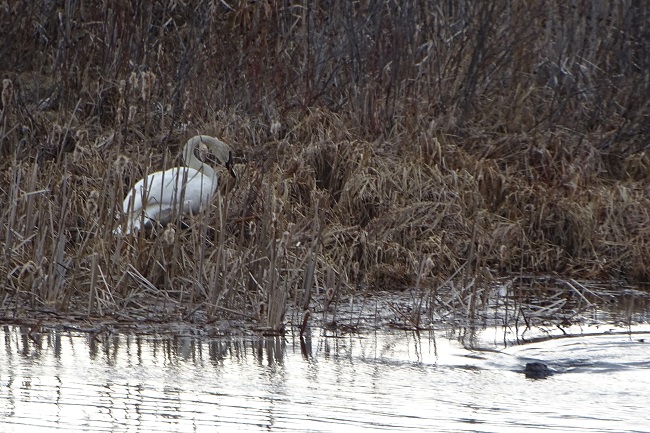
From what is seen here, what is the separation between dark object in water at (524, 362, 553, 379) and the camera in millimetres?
4477

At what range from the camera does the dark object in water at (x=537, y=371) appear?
4.48 m

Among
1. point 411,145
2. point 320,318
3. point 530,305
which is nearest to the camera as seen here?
point 320,318

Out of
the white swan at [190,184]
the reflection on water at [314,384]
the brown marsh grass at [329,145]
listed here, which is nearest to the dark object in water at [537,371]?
the reflection on water at [314,384]

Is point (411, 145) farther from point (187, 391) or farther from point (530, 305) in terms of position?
point (187, 391)

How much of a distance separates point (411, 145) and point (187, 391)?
441 cm

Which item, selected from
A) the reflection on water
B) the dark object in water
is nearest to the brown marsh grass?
the reflection on water

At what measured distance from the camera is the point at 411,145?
8.12 m

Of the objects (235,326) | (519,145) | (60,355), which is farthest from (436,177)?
(60,355)

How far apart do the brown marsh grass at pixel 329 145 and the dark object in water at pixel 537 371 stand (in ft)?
3.31

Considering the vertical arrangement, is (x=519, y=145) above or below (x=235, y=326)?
above

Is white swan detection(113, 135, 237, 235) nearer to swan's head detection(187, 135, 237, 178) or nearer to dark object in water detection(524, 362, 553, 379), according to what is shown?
swan's head detection(187, 135, 237, 178)

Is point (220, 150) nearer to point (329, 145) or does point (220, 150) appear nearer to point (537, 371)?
point (329, 145)

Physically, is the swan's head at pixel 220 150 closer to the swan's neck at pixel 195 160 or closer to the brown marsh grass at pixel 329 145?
the swan's neck at pixel 195 160

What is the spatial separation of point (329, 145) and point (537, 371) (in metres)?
3.50
